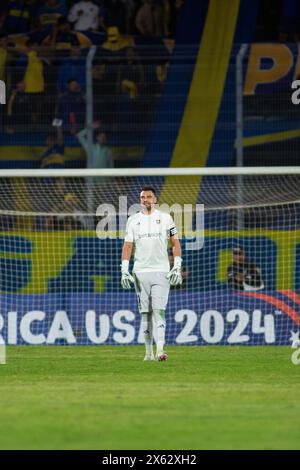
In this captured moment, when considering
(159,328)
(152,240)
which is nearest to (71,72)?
(152,240)

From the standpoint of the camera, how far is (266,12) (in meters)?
22.5

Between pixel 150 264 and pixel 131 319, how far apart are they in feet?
11.4

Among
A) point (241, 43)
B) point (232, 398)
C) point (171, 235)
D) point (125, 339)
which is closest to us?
point (232, 398)

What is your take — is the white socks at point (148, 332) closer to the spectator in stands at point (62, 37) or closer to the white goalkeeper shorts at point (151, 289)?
the white goalkeeper shorts at point (151, 289)

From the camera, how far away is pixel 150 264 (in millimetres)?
14789

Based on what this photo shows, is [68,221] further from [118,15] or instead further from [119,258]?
[118,15]

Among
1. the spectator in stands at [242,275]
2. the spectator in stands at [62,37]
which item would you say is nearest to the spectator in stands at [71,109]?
the spectator in stands at [62,37]

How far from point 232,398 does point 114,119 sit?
9.67 metres

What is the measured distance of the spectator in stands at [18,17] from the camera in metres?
22.8

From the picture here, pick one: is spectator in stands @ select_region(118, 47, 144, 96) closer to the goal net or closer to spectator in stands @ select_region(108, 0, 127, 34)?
the goal net

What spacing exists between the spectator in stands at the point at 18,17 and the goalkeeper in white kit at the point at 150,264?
9.02 meters
